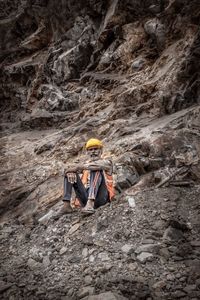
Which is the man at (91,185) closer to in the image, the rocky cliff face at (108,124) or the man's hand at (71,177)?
the man's hand at (71,177)

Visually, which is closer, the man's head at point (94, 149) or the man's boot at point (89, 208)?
the man's boot at point (89, 208)

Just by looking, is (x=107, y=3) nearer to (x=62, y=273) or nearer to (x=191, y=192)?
(x=191, y=192)

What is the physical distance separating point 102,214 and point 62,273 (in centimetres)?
174

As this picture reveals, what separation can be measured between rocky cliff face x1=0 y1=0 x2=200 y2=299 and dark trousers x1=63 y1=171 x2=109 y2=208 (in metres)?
0.35

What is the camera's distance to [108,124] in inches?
490

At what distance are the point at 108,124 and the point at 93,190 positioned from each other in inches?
219

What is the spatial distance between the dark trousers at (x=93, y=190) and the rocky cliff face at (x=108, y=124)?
35 centimetres

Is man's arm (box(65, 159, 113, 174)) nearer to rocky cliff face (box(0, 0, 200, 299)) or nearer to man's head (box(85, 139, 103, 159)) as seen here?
man's head (box(85, 139, 103, 159))

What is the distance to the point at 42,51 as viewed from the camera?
23.2 m

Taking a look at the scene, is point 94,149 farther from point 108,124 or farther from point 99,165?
point 108,124

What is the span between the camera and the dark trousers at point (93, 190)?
7277 millimetres

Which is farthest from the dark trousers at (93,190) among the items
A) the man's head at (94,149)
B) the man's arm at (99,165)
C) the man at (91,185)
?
the man's head at (94,149)

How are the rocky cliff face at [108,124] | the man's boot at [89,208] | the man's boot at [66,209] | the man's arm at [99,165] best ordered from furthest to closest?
the man's boot at [66,209] → the man's arm at [99,165] → the man's boot at [89,208] → the rocky cliff face at [108,124]

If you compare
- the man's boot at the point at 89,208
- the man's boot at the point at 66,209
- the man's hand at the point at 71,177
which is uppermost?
the man's hand at the point at 71,177
